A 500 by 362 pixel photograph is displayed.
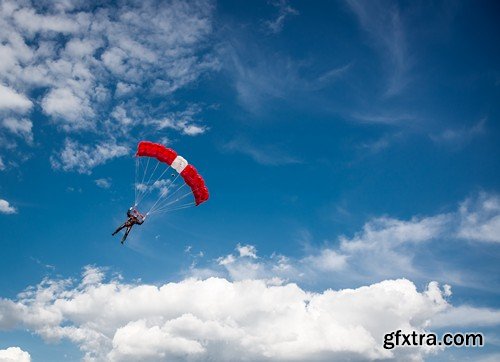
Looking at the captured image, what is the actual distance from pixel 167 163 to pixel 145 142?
2788mm

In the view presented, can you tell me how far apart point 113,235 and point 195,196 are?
843cm

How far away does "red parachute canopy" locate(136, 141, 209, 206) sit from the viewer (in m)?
37.9

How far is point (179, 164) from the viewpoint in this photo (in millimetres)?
38562

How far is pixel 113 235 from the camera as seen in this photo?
3822cm

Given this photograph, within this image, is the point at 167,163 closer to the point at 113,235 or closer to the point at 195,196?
the point at 195,196

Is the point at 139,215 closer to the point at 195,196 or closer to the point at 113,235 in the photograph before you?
the point at 113,235

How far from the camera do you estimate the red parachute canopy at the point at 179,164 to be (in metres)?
37.9

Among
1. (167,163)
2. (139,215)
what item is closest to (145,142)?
(167,163)

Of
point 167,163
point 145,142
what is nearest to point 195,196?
point 167,163

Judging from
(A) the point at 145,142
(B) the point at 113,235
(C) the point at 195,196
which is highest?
(A) the point at 145,142

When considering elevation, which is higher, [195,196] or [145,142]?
[145,142]

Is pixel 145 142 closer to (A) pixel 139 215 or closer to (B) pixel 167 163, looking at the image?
(B) pixel 167 163

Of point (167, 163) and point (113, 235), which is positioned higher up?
point (167, 163)

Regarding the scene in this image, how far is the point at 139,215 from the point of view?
3872 cm
